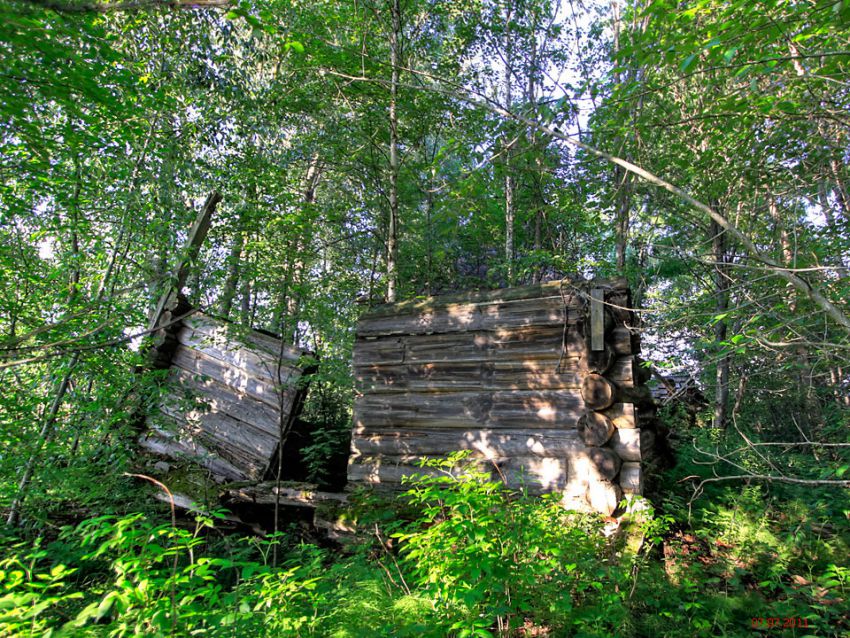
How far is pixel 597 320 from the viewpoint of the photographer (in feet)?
16.3

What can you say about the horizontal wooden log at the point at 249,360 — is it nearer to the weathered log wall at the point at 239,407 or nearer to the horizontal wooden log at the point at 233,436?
the weathered log wall at the point at 239,407

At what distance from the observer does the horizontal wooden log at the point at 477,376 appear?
5.13 metres

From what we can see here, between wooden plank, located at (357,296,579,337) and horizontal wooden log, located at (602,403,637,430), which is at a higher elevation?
wooden plank, located at (357,296,579,337)

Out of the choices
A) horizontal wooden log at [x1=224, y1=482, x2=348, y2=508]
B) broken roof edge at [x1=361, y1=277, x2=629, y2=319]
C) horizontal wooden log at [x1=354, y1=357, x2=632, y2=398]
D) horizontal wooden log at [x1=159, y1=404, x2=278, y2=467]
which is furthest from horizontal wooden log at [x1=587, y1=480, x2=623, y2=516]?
horizontal wooden log at [x1=159, y1=404, x2=278, y2=467]

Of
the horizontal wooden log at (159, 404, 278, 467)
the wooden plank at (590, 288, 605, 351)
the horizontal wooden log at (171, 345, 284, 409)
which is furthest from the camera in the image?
the horizontal wooden log at (171, 345, 284, 409)

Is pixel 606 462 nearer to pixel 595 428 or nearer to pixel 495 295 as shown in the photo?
pixel 595 428

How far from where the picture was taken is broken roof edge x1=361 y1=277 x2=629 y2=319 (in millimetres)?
5086

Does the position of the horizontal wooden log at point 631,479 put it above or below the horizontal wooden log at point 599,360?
below

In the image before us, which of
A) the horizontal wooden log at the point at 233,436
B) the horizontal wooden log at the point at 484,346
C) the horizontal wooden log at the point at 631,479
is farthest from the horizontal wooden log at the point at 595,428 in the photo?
the horizontal wooden log at the point at 233,436

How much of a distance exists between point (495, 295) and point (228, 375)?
168 inches

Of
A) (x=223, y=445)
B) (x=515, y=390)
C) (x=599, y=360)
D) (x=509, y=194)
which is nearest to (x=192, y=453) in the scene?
(x=223, y=445)

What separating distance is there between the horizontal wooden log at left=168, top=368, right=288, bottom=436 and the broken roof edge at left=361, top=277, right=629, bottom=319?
5.91 ft

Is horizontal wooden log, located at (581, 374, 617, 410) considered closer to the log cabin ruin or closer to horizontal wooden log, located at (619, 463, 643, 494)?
the log cabin ruin

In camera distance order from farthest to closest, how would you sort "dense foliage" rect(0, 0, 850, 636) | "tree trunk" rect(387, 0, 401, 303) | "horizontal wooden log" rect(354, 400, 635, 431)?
"tree trunk" rect(387, 0, 401, 303) → "horizontal wooden log" rect(354, 400, 635, 431) → "dense foliage" rect(0, 0, 850, 636)
